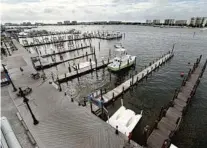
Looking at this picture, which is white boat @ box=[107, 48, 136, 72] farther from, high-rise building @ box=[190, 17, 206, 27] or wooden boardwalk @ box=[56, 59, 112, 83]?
high-rise building @ box=[190, 17, 206, 27]

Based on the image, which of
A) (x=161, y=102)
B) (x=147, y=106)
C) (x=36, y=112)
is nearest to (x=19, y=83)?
(x=36, y=112)

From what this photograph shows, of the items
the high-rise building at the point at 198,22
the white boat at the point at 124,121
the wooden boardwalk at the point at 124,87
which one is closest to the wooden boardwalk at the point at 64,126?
the white boat at the point at 124,121

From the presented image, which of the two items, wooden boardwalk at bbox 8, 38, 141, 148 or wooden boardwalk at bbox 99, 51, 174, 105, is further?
wooden boardwalk at bbox 99, 51, 174, 105

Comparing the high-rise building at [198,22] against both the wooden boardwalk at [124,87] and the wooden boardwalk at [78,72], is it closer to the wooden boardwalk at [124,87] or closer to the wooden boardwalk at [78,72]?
the wooden boardwalk at [124,87]

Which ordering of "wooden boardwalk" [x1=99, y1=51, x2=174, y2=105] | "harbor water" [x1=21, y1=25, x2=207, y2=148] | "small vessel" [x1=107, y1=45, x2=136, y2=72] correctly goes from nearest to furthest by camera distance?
1. "harbor water" [x1=21, y1=25, x2=207, y2=148]
2. "wooden boardwalk" [x1=99, y1=51, x2=174, y2=105]
3. "small vessel" [x1=107, y1=45, x2=136, y2=72]

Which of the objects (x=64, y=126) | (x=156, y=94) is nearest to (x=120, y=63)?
(x=156, y=94)

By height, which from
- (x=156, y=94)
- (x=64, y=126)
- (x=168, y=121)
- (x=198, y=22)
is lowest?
(x=156, y=94)

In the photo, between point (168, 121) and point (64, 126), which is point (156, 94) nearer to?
point (168, 121)

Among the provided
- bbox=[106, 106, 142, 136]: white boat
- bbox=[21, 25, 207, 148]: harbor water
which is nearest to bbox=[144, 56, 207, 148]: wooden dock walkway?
bbox=[21, 25, 207, 148]: harbor water

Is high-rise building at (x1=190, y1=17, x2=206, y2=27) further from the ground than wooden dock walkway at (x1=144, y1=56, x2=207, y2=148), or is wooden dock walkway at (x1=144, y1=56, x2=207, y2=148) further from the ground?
high-rise building at (x1=190, y1=17, x2=206, y2=27)

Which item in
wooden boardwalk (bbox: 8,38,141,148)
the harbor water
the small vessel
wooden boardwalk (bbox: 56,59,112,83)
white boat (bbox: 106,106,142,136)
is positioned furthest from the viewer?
the small vessel

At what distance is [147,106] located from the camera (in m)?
20.9

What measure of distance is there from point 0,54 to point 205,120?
5719 centimetres

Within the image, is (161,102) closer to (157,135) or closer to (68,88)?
(157,135)
